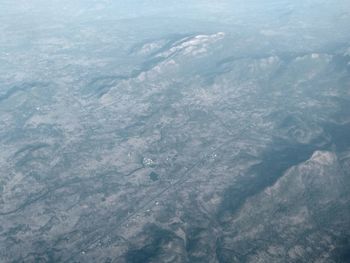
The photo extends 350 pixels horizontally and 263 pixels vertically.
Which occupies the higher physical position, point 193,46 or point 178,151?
point 193,46

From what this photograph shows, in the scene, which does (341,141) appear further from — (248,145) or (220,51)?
(220,51)

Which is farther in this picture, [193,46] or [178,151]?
[193,46]

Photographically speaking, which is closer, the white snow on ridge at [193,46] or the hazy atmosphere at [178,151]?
the hazy atmosphere at [178,151]

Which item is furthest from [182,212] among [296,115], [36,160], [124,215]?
[296,115]

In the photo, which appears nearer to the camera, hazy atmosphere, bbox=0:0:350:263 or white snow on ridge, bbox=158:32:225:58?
hazy atmosphere, bbox=0:0:350:263

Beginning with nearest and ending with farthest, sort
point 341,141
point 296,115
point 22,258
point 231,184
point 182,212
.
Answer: point 22,258 < point 182,212 < point 231,184 < point 341,141 < point 296,115

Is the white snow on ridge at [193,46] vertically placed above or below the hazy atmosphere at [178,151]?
above

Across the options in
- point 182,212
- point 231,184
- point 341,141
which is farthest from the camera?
point 341,141

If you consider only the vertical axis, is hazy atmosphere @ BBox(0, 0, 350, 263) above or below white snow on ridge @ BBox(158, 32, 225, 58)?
below
